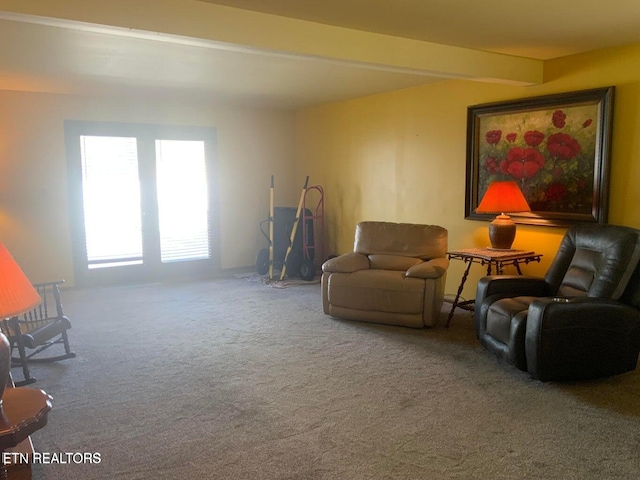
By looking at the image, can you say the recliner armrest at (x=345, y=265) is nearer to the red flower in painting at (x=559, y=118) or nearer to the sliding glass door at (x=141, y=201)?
the red flower in painting at (x=559, y=118)

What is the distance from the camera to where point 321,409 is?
10.4 feet

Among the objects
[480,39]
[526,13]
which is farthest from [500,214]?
[526,13]

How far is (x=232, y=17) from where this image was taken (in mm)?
3271

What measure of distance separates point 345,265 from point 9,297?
352 cm

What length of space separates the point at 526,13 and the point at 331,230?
457 cm

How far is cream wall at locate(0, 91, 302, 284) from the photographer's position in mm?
6188

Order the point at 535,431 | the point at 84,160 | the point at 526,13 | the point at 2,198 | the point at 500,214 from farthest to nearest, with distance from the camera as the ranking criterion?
the point at 84,160 < the point at 2,198 < the point at 500,214 < the point at 526,13 < the point at 535,431

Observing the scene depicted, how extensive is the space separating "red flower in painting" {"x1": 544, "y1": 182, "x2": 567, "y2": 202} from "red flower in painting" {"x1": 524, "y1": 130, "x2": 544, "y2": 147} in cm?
42

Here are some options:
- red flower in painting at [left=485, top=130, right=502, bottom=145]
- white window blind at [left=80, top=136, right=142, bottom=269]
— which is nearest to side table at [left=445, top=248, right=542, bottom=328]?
red flower in painting at [left=485, top=130, right=502, bottom=145]

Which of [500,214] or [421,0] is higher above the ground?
[421,0]

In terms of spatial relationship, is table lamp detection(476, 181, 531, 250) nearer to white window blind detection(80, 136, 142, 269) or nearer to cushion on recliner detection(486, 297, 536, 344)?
cushion on recliner detection(486, 297, 536, 344)

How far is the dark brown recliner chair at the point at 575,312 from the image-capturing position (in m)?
3.40

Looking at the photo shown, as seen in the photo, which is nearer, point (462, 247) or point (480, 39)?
point (480, 39)

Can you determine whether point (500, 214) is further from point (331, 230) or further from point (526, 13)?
point (331, 230)
